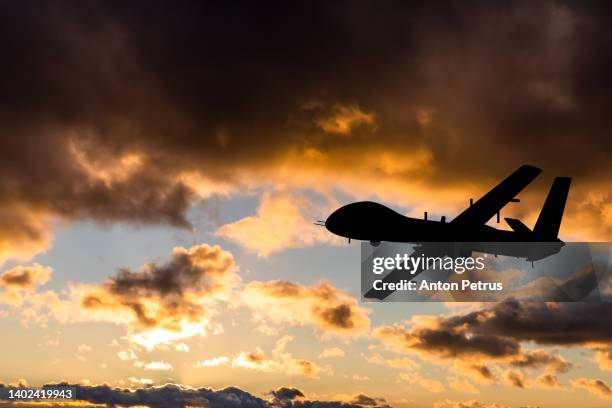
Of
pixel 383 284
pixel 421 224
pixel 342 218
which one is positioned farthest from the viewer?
pixel 383 284

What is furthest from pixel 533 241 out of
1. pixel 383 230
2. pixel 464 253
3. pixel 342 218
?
pixel 342 218

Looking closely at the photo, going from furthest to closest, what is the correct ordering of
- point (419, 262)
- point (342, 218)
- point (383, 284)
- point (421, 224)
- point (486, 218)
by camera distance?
point (383, 284), point (419, 262), point (486, 218), point (421, 224), point (342, 218)

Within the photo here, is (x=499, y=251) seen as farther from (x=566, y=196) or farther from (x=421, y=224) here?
(x=566, y=196)

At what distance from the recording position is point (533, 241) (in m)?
70.6

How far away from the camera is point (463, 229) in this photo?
65.0 m

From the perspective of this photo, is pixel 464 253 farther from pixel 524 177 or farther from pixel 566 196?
pixel 566 196

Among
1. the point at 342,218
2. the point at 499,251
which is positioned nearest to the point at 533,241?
the point at 499,251

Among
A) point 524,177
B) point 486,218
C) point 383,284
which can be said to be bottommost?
point 383,284

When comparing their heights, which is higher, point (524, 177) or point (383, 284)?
point (524, 177)

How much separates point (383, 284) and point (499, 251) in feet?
55.4

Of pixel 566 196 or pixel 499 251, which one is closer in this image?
pixel 499 251

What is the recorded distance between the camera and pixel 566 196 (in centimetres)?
7912

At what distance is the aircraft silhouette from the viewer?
58.2 metres

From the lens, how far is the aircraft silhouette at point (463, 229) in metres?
58.2
